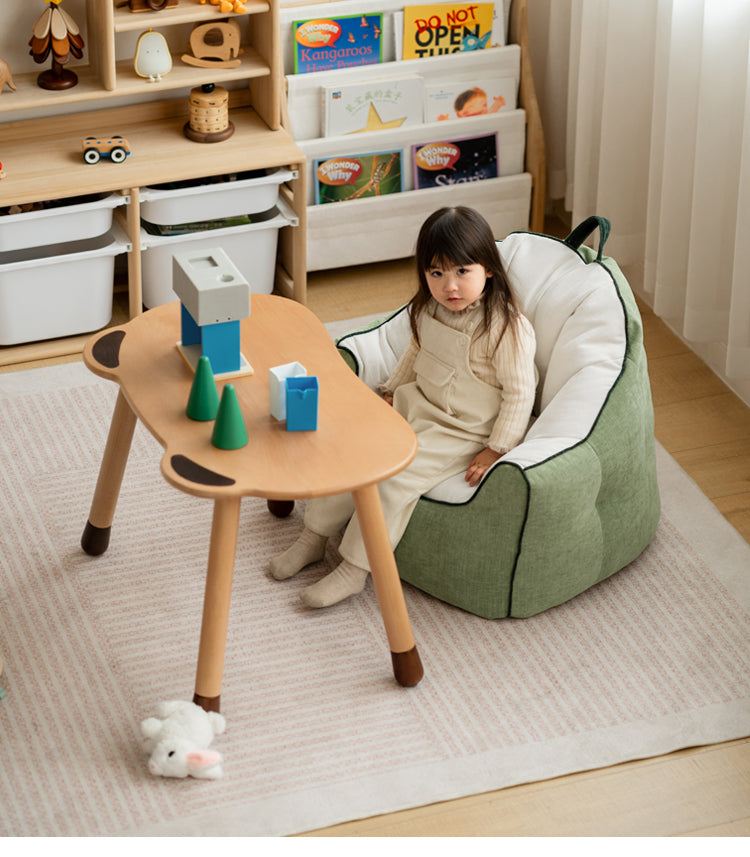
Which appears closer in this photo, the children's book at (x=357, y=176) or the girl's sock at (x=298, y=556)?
the girl's sock at (x=298, y=556)

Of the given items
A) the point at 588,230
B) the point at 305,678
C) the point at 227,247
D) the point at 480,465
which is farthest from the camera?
the point at 227,247

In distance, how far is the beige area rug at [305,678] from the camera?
2.00 metres

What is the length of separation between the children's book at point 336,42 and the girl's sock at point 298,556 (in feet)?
4.46

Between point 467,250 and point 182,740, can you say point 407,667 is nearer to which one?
point 182,740

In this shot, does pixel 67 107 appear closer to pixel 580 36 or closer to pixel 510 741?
pixel 580 36

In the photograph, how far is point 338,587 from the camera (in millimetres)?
2338

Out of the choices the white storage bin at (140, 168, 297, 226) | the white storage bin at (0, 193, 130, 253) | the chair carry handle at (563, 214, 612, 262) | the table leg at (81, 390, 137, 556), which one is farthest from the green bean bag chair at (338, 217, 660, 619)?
the white storage bin at (0, 193, 130, 253)

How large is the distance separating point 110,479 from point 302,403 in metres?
0.59

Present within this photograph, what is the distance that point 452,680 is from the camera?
221 centimetres

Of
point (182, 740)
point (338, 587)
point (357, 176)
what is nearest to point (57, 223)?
point (357, 176)

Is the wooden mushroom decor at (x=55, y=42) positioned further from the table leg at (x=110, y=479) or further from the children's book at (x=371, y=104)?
the table leg at (x=110, y=479)

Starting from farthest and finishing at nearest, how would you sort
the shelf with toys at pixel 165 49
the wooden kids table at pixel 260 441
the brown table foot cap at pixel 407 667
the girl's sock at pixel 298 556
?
the shelf with toys at pixel 165 49 < the girl's sock at pixel 298 556 < the brown table foot cap at pixel 407 667 < the wooden kids table at pixel 260 441

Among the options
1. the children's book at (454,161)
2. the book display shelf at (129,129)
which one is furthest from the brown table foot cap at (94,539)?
the children's book at (454,161)

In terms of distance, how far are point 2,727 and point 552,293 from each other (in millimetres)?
1324
